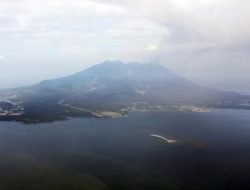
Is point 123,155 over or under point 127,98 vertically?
under

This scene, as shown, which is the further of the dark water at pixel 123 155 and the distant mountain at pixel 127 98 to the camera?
the distant mountain at pixel 127 98

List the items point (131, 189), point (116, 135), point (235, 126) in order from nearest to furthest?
point (131, 189), point (116, 135), point (235, 126)

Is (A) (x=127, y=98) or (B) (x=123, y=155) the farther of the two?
(A) (x=127, y=98)

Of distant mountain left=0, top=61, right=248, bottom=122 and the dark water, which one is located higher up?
distant mountain left=0, top=61, right=248, bottom=122

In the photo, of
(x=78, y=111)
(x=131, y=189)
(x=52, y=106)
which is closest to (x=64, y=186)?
(x=131, y=189)

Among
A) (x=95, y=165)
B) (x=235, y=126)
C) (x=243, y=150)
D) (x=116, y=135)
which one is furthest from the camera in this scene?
(x=235, y=126)

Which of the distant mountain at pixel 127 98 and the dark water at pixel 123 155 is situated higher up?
the distant mountain at pixel 127 98

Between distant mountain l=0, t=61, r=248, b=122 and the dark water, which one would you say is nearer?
the dark water

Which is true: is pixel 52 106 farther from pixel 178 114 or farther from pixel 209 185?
pixel 209 185
